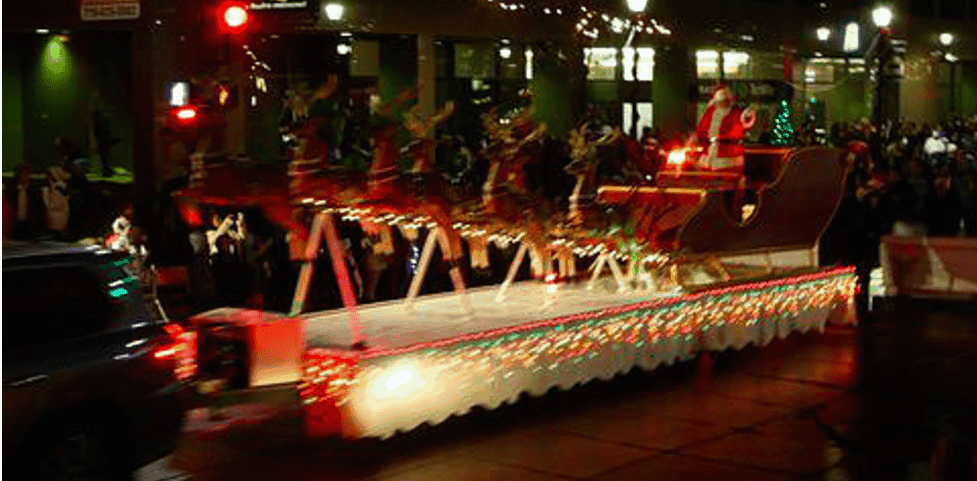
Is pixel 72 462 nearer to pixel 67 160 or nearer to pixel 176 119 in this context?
pixel 176 119

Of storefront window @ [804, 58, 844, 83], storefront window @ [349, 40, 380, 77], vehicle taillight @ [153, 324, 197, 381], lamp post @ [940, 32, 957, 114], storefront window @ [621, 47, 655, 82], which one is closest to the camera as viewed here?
vehicle taillight @ [153, 324, 197, 381]

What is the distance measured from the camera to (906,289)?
1773 centimetres

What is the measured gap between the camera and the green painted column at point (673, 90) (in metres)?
33.3

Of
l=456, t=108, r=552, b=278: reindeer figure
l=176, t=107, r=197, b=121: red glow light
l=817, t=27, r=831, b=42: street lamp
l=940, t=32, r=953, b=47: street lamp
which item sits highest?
l=940, t=32, r=953, b=47: street lamp

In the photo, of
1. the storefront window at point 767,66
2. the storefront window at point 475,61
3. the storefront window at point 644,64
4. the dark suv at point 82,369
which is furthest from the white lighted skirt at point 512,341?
the storefront window at point 767,66

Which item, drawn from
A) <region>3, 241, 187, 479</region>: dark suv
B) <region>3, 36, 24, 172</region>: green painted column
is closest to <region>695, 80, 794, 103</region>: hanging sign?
<region>3, 36, 24, 172</region>: green painted column

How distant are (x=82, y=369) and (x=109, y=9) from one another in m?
6.85

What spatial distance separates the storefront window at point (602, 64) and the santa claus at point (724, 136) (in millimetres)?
16757

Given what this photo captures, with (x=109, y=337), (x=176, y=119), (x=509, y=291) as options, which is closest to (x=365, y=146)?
(x=509, y=291)

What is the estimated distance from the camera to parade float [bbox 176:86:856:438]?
9594 millimetres

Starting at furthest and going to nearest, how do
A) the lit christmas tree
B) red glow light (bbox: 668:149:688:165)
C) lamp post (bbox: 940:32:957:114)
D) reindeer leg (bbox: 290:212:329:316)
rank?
lamp post (bbox: 940:32:957:114), the lit christmas tree, red glow light (bbox: 668:149:688:165), reindeer leg (bbox: 290:212:329:316)

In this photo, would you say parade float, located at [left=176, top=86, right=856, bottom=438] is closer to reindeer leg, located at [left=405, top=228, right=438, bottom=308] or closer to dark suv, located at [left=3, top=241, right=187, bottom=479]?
reindeer leg, located at [left=405, top=228, right=438, bottom=308]

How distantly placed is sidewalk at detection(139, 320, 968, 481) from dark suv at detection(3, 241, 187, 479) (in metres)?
1.20

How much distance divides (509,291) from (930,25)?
3594 centimetres
